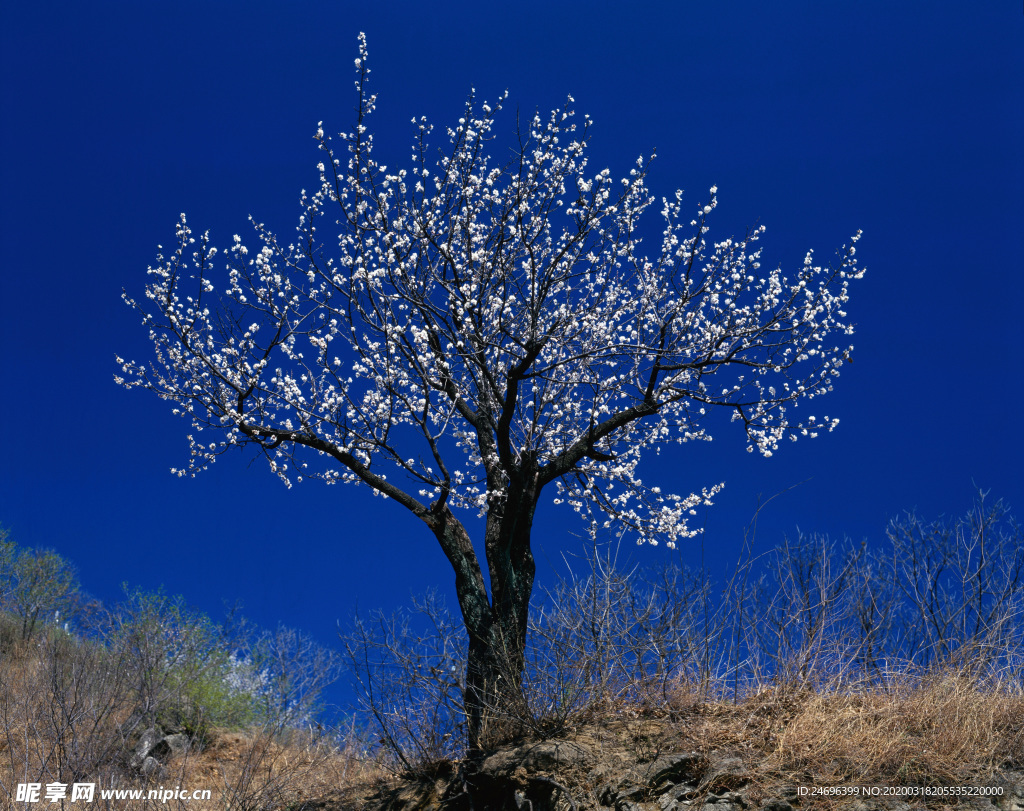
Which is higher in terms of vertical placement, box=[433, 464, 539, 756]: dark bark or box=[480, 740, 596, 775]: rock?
box=[433, 464, 539, 756]: dark bark

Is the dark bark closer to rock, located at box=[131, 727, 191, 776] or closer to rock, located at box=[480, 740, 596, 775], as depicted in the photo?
rock, located at box=[480, 740, 596, 775]

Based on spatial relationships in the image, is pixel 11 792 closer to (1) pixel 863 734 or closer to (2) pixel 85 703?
(2) pixel 85 703

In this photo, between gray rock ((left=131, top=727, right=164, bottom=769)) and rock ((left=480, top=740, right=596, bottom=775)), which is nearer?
rock ((left=480, top=740, right=596, bottom=775))

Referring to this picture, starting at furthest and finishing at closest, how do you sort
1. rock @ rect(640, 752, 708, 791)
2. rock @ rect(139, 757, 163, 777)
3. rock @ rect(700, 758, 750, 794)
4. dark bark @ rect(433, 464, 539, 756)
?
1. rock @ rect(139, 757, 163, 777)
2. dark bark @ rect(433, 464, 539, 756)
3. rock @ rect(640, 752, 708, 791)
4. rock @ rect(700, 758, 750, 794)

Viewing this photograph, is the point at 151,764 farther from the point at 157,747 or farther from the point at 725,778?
the point at 725,778

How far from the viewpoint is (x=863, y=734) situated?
22.5 ft

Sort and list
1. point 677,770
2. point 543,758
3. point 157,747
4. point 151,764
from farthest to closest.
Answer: point 157,747, point 151,764, point 543,758, point 677,770

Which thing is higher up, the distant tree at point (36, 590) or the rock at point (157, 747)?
the distant tree at point (36, 590)

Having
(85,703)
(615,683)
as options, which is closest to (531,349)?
(615,683)

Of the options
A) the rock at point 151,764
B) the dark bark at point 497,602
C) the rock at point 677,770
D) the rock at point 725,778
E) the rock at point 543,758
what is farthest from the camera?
the rock at point 151,764

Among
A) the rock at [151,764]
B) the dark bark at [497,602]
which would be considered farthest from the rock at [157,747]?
the dark bark at [497,602]

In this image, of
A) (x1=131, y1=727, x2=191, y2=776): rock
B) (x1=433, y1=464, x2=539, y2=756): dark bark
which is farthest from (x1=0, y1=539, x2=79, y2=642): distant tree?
(x1=433, y1=464, x2=539, y2=756): dark bark

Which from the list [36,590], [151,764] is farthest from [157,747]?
[36,590]

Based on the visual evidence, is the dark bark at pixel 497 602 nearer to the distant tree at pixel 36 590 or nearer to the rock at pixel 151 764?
the rock at pixel 151 764
